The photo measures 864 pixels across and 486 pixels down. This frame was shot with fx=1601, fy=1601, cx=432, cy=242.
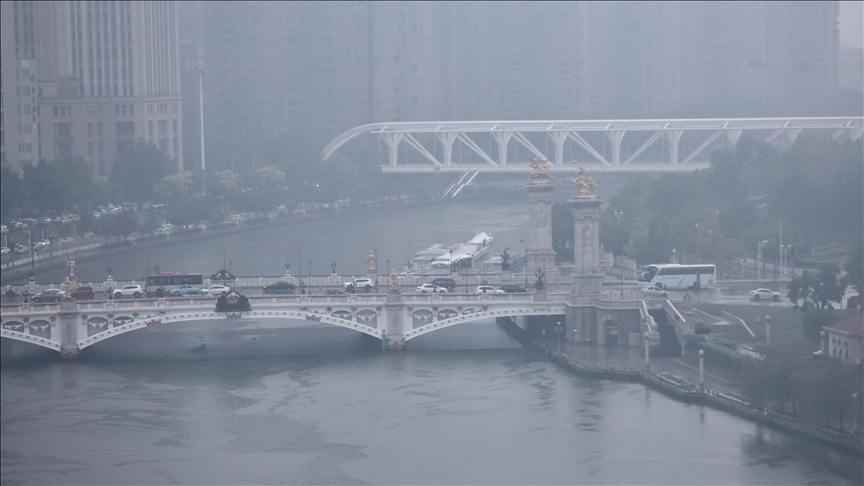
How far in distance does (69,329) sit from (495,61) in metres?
45.0

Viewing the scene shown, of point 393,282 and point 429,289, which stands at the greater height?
point 393,282

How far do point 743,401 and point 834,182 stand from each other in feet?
45.0

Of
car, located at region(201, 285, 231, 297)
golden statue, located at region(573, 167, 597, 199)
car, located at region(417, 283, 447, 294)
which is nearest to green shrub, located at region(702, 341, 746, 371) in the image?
golden statue, located at region(573, 167, 597, 199)

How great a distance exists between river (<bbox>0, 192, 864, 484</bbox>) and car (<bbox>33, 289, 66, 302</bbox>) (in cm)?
103

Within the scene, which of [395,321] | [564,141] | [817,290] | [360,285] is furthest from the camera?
[564,141]

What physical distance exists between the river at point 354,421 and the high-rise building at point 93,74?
67.2 ft

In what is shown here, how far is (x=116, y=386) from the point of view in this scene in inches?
769

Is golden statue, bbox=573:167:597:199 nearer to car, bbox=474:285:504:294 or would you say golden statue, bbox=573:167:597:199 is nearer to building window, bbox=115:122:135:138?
car, bbox=474:285:504:294

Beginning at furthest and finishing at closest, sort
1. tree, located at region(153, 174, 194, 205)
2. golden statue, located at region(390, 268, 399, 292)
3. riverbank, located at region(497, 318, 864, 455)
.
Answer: tree, located at region(153, 174, 194, 205) < golden statue, located at region(390, 268, 399, 292) < riverbank, located at region(497, 318, 864, 455)

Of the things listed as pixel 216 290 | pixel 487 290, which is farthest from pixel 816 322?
pixel 216 290

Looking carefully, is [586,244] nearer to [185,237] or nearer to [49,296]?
[49,296]

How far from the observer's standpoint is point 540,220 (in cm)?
2416

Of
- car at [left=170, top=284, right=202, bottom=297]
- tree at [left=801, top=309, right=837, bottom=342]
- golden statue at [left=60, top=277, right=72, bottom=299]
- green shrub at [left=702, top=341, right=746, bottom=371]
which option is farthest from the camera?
car at [left=170, top=284, right=202, bottom=297]

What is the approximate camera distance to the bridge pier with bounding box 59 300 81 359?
20703mm
